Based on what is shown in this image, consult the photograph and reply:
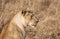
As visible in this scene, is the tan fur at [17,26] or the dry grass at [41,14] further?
the dry grass at [41,14]

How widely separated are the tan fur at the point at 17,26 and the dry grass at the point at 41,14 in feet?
2.57

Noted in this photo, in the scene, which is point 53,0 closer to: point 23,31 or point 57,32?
point 57,32

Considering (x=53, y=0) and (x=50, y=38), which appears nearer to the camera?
(x=50, y=38)

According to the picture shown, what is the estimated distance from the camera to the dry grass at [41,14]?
324cm

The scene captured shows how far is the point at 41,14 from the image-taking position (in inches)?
145

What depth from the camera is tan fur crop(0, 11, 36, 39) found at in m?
2.38

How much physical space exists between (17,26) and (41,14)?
131cm

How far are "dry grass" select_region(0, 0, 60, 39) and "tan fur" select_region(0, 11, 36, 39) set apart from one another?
0.78m

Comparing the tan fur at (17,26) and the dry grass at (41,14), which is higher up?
the tan fur at (17,26)

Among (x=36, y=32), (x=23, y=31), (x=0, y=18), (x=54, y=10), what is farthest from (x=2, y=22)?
(x=23, y=31)

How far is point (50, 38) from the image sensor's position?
10.3 feet

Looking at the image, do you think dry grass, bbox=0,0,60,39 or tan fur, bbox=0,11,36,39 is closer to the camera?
tan fur, bbox=0,11,36,39

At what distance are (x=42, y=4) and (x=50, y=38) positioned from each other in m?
0.91

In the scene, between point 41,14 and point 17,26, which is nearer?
point 17,26
